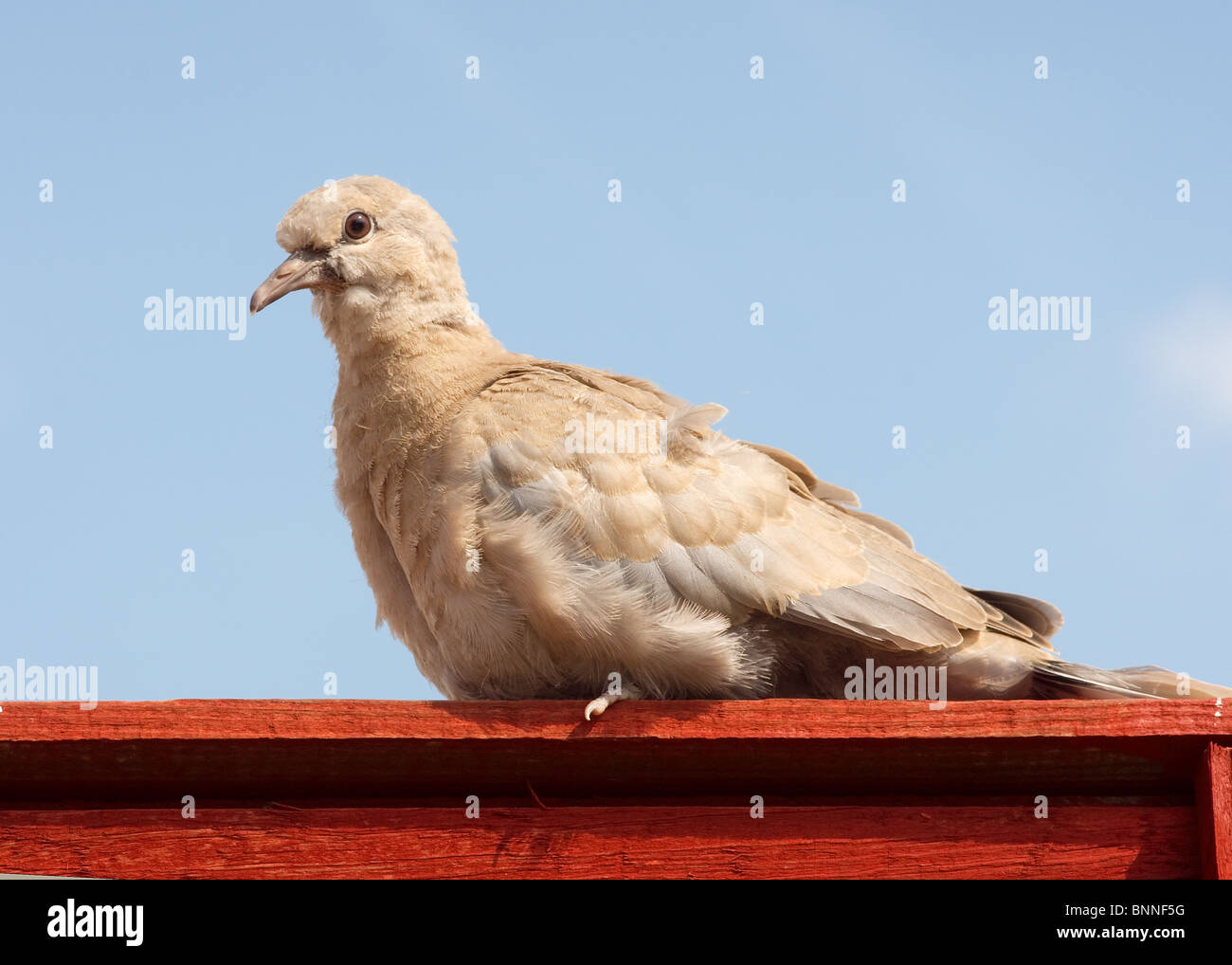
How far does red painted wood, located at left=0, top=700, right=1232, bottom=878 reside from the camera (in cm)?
345

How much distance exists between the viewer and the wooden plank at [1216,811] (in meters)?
3.35

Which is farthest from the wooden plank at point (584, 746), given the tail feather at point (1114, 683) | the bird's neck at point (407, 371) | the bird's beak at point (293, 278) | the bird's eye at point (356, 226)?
the bird's eye at point (356, 226)

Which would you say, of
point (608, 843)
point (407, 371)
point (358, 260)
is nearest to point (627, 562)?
point (608, 843)

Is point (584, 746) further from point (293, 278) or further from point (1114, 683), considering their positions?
point (293, 278)

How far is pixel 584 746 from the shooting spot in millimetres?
3514

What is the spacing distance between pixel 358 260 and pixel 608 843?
2.43 metres

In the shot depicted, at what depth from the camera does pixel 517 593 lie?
412cm

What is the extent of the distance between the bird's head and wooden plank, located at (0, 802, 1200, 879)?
2014 mm

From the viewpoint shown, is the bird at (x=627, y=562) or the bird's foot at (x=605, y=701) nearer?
the bird's foot at (x=605, y=701)
